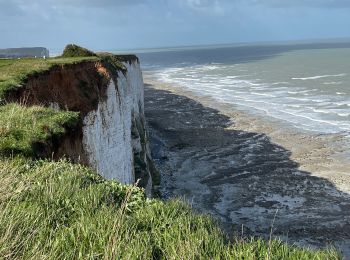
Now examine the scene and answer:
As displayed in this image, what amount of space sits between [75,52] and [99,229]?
2489 cm

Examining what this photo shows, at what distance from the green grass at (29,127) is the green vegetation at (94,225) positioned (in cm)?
118

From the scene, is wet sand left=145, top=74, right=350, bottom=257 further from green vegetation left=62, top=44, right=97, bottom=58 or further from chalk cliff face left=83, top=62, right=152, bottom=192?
green vegetation left=62, top=44, right=97, bottom=58

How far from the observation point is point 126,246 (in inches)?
234

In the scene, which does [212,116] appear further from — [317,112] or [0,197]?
[0,197]

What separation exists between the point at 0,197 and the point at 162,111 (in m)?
54.1

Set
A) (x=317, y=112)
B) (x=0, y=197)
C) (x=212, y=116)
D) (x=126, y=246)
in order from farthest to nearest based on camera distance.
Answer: (x=212, y=116)
(x=317, y=112)
(x=0, y=197)
(x=126, y=246)

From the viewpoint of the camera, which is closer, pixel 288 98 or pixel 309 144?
pixel 309 144

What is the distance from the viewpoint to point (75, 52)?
29.5m

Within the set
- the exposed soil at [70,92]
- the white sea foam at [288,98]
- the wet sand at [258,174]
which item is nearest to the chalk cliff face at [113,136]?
the exposed soil at [70,92]

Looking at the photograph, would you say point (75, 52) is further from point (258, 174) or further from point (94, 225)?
point (94, 225)

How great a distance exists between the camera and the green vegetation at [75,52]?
29.0 meters

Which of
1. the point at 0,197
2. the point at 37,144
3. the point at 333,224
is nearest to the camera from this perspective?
the point at 0,197

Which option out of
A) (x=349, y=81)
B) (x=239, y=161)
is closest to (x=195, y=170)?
(x=239, y=161)

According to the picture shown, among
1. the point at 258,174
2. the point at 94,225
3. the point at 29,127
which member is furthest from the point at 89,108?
the point at 258,174
